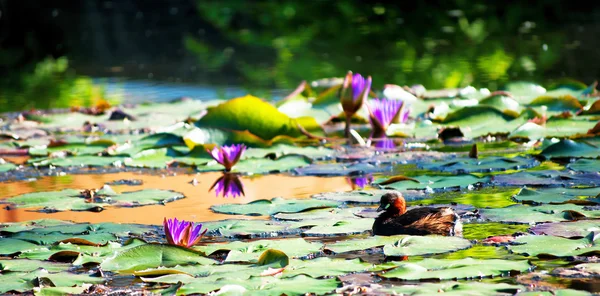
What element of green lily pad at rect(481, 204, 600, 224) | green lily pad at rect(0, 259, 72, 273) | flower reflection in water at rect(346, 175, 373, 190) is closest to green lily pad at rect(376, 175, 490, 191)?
flower reflection in water at rect(346, 175, 373, 190)

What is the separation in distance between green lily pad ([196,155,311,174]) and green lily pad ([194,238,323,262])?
1.63 metres

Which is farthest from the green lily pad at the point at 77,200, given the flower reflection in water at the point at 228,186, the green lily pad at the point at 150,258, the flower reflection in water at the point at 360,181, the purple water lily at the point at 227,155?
the green lily pad at the point at 150,258

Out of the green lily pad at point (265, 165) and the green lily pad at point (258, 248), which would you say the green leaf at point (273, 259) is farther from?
the green lily pad at point (265, 165)

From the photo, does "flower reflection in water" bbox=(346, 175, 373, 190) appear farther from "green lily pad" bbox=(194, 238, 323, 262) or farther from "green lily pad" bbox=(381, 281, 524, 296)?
"green lily pad" bbox=(381, 281, 524, 296)

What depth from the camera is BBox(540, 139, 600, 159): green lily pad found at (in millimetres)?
4535

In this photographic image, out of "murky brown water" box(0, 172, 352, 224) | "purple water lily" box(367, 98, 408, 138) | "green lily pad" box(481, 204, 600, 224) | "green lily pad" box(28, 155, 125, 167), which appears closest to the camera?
"green lily pad" box(481, 204, 600, 224)

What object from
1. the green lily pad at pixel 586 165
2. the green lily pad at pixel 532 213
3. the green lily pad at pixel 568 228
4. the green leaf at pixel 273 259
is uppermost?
the green lily pad at pixel 586 165

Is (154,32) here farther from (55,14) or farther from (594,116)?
(594,116)

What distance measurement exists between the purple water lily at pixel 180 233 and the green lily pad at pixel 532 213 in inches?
41.6

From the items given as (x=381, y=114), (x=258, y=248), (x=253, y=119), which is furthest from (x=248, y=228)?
(x=381, y=114)

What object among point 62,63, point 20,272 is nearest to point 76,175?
point 20,272

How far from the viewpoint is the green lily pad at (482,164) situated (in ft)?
14.2

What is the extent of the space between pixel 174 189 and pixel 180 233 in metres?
1.44

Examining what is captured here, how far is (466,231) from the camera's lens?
3170 millimetres
